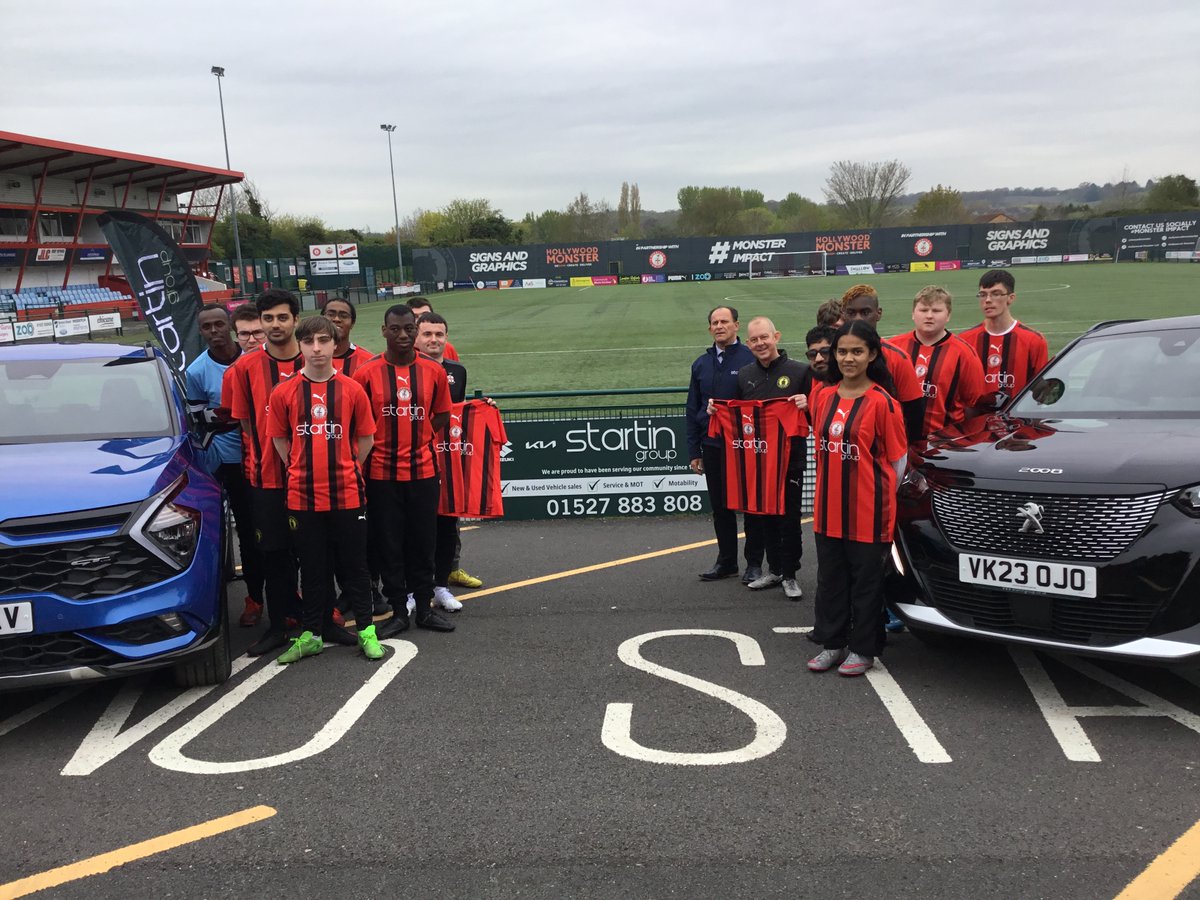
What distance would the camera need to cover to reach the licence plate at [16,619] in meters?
3.96

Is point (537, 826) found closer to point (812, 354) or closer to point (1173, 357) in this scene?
point (812, 354)

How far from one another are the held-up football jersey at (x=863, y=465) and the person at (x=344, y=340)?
2924mm

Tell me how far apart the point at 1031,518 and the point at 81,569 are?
416cm

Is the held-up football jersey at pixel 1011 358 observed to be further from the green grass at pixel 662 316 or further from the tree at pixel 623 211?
the tree at pixel 623 211

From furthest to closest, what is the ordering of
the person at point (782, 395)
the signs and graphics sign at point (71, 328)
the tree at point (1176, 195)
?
the tree at point (1176, 195) < the signs and graphics sign at point (71, 328) < the person at point (782, 395)

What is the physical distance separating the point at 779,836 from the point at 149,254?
880 cm

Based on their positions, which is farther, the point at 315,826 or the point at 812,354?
the point at 812,354

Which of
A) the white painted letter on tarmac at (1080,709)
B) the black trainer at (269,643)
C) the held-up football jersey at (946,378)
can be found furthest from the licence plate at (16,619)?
the held-up football jersey at (946,378)

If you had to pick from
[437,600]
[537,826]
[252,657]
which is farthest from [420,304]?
[537,826]

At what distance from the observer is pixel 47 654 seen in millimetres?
4070

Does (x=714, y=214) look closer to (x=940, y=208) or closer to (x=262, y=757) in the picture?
(x=940, y=208)

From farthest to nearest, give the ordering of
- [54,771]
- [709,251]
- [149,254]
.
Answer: [709,251], [149,254], [54,771]

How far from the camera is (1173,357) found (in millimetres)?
5109

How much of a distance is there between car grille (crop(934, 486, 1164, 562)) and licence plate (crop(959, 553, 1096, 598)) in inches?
1.6
